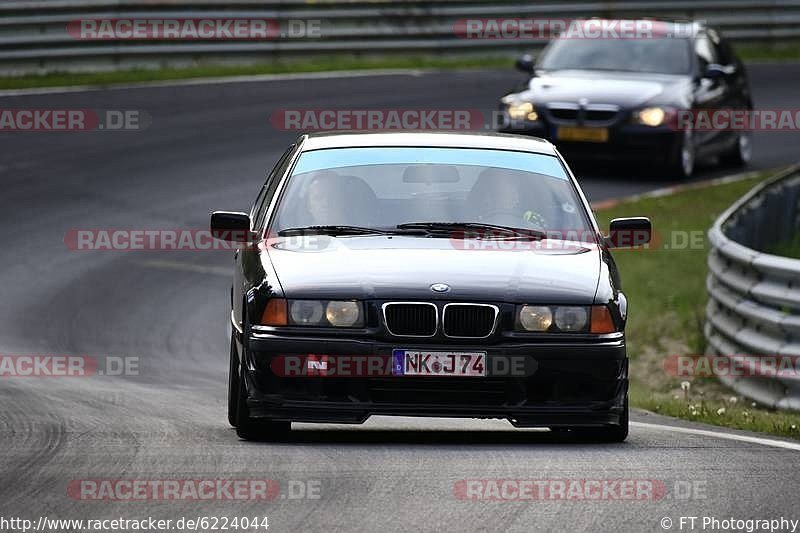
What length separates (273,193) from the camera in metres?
9.66

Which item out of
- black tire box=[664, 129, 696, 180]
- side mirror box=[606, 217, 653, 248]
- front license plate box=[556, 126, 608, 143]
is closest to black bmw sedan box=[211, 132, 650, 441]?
side mirror box=[606, 217, 653, 248]

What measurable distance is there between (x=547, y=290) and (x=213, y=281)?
812cm

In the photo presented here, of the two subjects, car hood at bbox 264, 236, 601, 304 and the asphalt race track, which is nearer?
the asphalt race track

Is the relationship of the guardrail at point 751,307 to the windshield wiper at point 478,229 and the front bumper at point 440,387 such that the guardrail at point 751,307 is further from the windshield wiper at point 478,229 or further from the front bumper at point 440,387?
the front bumper at point 440,387

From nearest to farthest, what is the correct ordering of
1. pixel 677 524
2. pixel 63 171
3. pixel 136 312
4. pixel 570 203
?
Result: 1. pixel 677 524
2. pixel 570 203
3. pixel 136 312
4. pixel 63 171

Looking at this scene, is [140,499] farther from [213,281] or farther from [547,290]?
[213,281]

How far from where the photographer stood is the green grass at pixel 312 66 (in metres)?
23.9

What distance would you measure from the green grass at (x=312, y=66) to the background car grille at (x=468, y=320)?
51.5ft

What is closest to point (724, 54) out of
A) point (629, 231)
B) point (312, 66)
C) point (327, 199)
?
point (312, 66)

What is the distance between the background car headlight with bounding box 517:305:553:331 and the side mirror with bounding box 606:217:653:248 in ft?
4.41

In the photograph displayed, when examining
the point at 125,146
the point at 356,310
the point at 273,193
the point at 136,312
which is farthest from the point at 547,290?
the point at 125,146

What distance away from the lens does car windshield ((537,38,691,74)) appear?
21.4m

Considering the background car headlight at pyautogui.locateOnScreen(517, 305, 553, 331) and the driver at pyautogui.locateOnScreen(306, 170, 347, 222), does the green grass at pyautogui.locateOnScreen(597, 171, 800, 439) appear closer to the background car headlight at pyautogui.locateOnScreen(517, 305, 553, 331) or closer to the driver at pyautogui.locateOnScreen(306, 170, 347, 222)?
the background car headlight at pyautogui.locateOnScreen(517, 305, 553, 331)

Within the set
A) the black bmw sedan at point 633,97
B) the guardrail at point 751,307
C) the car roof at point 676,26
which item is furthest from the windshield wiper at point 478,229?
the car roof at point 676,26
